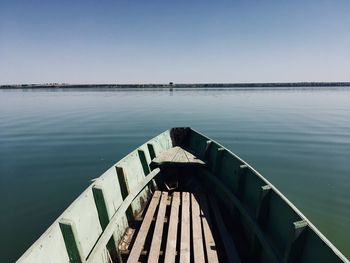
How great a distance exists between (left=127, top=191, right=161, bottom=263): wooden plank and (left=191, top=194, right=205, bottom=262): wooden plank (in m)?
1.01

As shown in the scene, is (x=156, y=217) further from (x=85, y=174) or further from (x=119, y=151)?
(x=119, y=151)

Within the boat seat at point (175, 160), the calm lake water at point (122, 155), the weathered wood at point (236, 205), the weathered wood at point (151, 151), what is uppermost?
the weathered wood at point (151, 151)

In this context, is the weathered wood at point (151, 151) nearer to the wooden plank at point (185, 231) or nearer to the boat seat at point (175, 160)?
the boat seat at point (175, 160)

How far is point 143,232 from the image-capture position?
218 inches

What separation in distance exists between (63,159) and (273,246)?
38.4ft

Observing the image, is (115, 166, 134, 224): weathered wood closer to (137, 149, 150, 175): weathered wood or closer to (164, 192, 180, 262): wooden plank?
(164, 192, 180, 262): wooden plank

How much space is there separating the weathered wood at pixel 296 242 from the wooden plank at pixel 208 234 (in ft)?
4.29

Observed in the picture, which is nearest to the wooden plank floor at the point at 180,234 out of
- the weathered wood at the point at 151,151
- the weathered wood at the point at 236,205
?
the weathered wood at the point at 236,205

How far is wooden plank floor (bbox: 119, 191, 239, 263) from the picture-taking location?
4805 millimetres

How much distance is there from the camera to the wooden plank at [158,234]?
472cm

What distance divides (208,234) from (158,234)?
1.06 meters

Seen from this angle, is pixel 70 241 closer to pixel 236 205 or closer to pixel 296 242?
pixel 296 242

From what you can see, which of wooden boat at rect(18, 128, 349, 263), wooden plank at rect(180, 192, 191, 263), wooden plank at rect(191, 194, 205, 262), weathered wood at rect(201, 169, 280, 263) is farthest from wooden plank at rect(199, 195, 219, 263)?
weathered wood at rect(201, 169, 280, 263)

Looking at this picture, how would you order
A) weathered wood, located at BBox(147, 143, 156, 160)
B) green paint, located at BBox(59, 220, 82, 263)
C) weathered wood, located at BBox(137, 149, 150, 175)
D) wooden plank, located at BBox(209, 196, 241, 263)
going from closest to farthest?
green paint, located at BBox(59, 220, 82, 263), wooden plank, located at BBox(209, 196, 241, 263), weathered wood, located at BBox(137, 149, 150, 175), weathered wood, located at BBox(147, 143, 156, 160)
